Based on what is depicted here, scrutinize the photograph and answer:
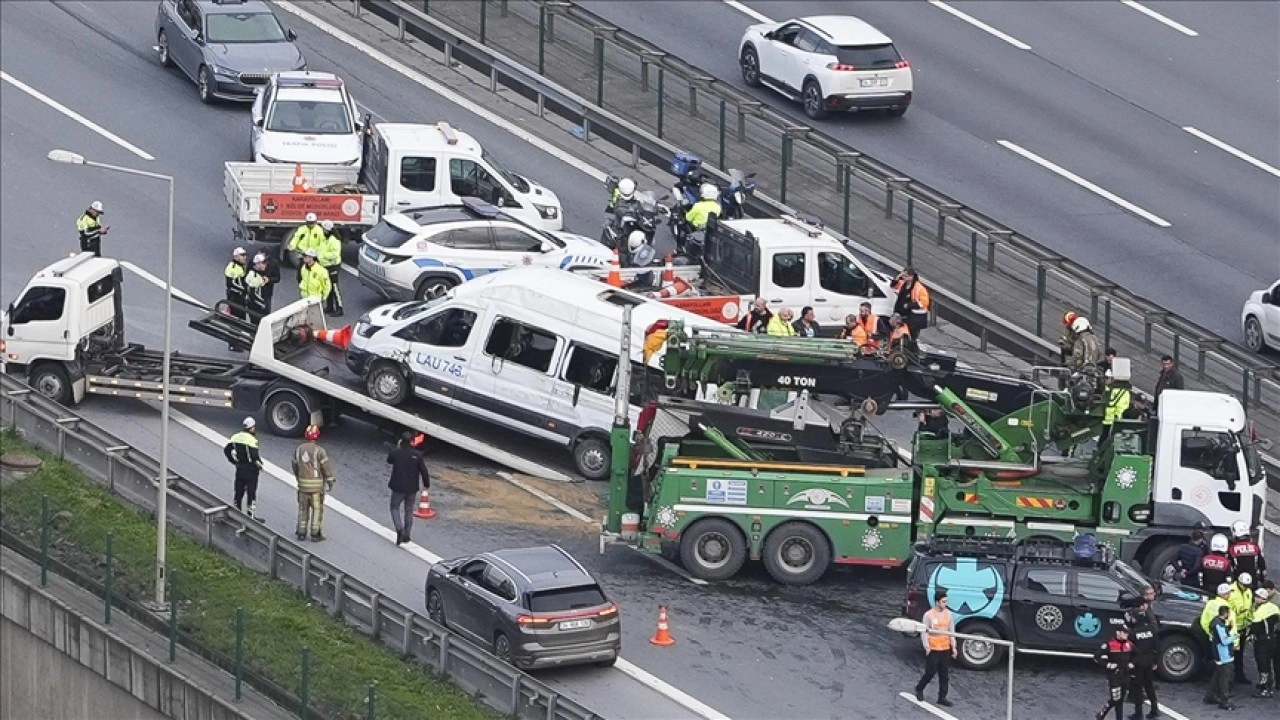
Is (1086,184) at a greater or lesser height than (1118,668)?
greater

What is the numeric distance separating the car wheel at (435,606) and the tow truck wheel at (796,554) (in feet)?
14.9

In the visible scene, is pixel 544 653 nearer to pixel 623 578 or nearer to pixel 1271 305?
pixel 623 578

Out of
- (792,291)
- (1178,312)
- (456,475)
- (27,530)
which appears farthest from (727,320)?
(27,530)

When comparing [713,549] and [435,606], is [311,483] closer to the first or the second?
[435,606]

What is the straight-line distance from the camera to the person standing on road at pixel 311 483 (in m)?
36.1

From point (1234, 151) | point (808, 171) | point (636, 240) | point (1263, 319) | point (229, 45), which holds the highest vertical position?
point (229, 45)

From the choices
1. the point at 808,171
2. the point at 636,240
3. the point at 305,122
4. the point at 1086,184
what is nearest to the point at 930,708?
the point at 636,240

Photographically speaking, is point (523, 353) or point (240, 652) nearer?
point (240, 652)

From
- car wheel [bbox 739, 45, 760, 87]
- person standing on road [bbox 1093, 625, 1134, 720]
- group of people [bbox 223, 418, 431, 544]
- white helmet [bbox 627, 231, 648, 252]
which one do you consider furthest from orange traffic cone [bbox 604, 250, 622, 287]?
person standing on road [bbox 1093, 625, 1134, 720]

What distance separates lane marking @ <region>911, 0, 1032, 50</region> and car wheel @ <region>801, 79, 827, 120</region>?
16.9 feet

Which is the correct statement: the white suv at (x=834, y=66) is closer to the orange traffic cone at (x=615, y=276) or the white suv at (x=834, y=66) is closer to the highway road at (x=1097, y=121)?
the highway road at (x=1097, y=121)

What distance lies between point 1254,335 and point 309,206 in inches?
588

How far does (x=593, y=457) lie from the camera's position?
1526 inches

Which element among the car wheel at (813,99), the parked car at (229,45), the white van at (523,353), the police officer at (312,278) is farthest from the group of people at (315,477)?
the car wheel at (813,99)
